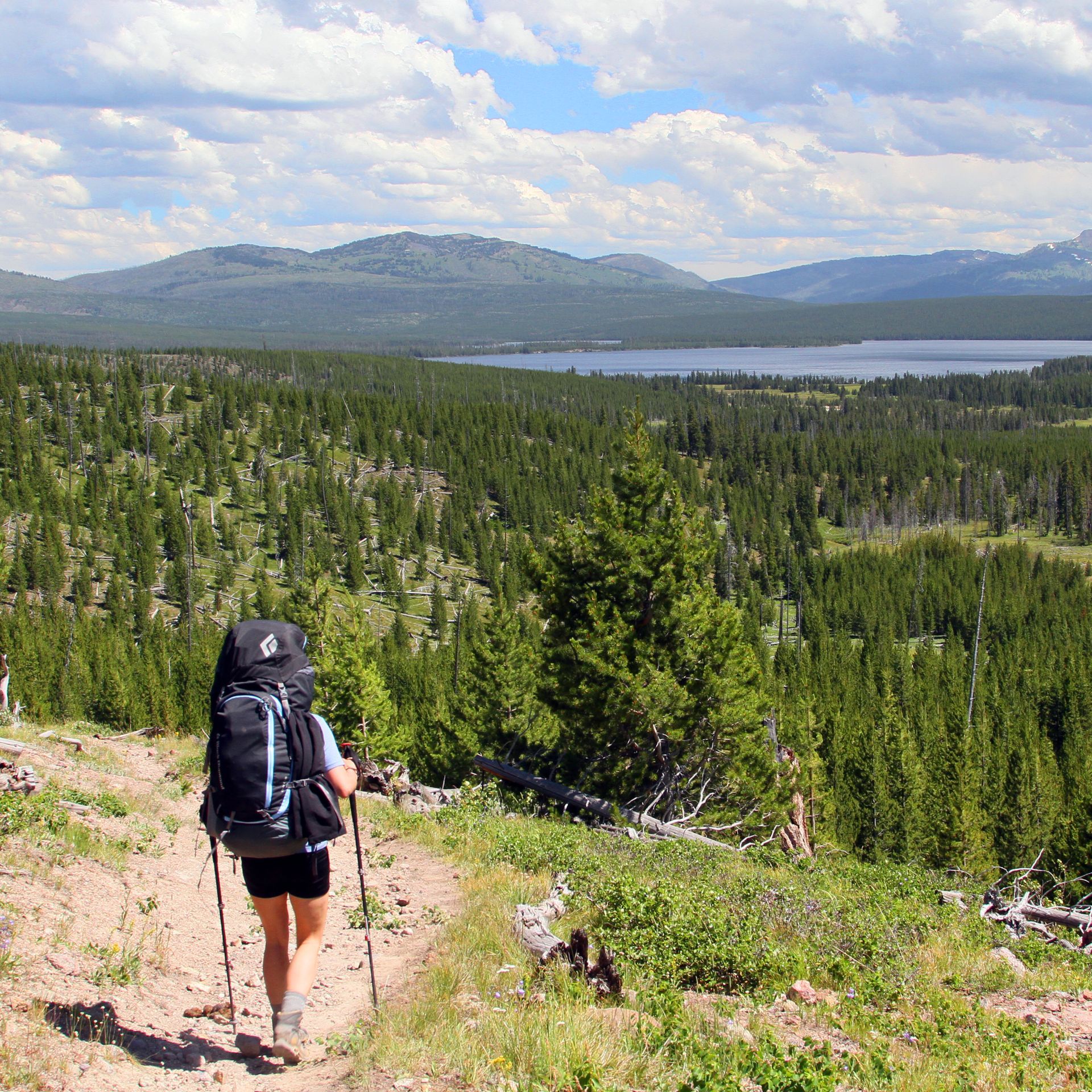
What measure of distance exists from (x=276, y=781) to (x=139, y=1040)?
6.28 feet

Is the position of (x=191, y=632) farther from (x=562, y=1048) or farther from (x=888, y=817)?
(x=562, y=1048)

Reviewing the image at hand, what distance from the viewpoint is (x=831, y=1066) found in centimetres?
526

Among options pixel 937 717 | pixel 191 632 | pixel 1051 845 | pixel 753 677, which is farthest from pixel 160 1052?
pixel 191 632

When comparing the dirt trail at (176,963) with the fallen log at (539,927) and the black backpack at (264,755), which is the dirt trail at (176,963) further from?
the black backpack at (264,755)

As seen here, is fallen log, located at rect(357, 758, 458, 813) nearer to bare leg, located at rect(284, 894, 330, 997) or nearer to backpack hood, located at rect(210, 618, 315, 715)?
bare leg, located at rect(284, 894, 330, 997)

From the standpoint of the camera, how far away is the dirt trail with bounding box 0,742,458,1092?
5.42 meters

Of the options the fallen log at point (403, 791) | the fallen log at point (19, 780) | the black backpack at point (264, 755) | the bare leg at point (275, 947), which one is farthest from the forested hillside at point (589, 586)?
the black backpack at point (264, 755)

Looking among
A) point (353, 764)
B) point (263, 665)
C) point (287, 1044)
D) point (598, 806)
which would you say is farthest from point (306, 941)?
point (598, 806)

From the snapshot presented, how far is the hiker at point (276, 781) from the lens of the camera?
5441 millimetres

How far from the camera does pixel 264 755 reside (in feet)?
17.9

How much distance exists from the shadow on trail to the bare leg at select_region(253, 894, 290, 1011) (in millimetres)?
388

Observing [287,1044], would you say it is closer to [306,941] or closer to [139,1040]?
[306,941]

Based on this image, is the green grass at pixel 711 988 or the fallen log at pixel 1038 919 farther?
the fallen log at pixel 1038 919

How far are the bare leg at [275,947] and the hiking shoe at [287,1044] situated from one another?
31 centimetres
